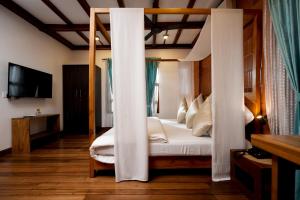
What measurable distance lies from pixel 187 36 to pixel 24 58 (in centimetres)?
369

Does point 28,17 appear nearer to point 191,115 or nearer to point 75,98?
point 75,98

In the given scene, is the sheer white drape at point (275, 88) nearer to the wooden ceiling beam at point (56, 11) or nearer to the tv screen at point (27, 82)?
the wooden ceiling beam at point (56, 11)

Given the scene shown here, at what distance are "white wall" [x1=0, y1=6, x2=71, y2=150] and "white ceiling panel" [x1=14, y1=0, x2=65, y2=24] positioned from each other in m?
0.30

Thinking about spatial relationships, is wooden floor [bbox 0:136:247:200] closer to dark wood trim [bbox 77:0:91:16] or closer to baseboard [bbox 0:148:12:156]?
baseboard [bbox 0:148:12:156]

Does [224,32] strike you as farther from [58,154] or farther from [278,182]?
[58,154]

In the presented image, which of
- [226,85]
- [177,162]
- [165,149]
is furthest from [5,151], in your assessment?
[226,85]

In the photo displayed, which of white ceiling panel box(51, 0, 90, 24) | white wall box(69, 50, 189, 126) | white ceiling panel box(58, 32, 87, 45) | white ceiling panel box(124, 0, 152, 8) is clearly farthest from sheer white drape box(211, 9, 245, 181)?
white ceiling panel box(58, 32, 87, 45)

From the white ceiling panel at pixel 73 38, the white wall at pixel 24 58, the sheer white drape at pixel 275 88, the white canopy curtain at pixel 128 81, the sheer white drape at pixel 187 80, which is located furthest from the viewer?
the white ceiling panel at pixel 73 38

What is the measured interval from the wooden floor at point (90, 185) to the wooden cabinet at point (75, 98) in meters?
2.41

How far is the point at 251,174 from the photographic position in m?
1.77

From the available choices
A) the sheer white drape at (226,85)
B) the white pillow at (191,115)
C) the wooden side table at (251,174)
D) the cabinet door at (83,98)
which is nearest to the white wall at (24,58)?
the cabinet door at (83,98)

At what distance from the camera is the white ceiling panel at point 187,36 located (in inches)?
183

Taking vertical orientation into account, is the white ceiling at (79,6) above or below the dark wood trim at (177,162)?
above

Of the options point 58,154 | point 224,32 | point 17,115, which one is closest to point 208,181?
point 224,32
